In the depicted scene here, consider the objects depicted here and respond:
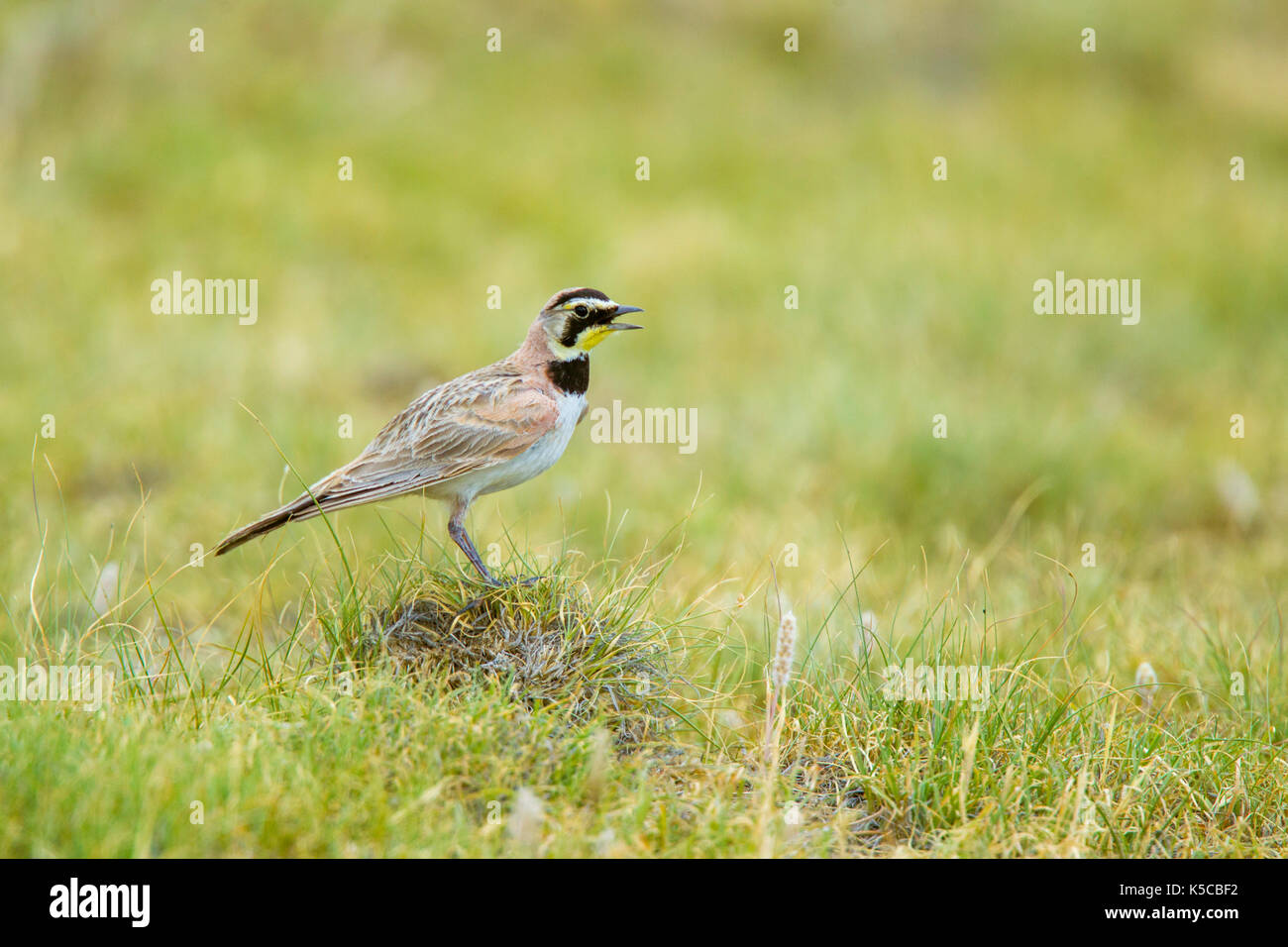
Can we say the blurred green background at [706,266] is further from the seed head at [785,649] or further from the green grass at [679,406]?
the seed head at [785,649]

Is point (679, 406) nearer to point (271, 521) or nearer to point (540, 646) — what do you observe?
point (540, 646)

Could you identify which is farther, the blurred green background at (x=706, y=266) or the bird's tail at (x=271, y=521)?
the blurred green background at (x=706, y=266)

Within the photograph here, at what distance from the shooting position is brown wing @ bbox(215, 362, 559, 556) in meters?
4.60

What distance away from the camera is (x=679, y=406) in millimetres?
10586

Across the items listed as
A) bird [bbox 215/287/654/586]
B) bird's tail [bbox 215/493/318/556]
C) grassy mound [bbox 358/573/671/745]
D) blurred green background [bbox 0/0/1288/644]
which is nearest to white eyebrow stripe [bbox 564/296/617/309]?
bird [bbox 215/287/654/586]

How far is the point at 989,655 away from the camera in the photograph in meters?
4.96

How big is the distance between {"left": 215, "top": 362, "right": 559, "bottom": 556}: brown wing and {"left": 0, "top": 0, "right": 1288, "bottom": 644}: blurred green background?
4.53 feet

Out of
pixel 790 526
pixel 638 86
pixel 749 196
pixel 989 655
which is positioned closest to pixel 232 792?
pixel 989 655

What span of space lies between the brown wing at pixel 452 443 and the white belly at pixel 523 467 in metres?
0.04

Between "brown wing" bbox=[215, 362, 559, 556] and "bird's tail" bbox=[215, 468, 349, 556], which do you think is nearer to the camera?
"bird's tail" bbox=[215, 468, 349, 556]

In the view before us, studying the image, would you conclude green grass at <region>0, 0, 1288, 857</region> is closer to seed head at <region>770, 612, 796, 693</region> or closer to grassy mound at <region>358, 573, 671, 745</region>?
grassy mound at <region>358, 573, 671, 745</region>

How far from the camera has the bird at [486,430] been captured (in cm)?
461

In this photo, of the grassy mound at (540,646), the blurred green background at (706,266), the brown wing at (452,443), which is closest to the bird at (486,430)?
the brown wing at (452,443)

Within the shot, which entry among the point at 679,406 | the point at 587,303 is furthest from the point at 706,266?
the point at 587,303
